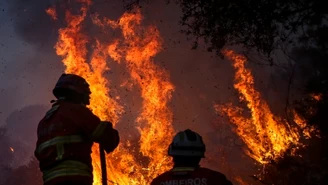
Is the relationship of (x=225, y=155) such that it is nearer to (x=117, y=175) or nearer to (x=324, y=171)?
(x=117, y=175)

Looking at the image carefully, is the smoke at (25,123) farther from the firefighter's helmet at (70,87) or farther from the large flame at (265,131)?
the firefighter's helmet at (70,87)

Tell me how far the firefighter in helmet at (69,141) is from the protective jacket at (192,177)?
1.00 metres

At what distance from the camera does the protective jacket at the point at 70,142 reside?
4691mm

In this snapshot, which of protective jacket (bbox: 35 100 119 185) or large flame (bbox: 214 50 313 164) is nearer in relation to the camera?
protective jacket (bbox: 35 100 119 185)

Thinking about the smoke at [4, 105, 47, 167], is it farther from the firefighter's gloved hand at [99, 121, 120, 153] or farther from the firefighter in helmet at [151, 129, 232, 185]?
the firefighter in helmet at [151, 129, 232, 185]

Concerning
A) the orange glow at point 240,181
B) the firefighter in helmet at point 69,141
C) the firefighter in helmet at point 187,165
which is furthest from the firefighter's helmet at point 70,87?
the orange glow at point 240,181

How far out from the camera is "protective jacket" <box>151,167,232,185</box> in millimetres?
4188

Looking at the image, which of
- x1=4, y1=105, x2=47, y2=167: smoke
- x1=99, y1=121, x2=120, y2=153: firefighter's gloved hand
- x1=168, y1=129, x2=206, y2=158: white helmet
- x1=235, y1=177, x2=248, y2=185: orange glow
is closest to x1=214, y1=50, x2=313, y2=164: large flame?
x1=235, y1=177, x2=248, y2=185: orange glow

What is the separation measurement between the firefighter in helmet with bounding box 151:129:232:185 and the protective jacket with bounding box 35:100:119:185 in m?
0.98

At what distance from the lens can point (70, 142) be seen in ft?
15.8

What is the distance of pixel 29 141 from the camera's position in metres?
129

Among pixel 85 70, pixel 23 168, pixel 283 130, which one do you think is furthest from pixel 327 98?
pixel 23 168

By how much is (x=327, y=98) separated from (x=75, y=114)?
11609 millimetres

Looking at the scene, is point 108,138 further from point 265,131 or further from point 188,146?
point 265,131
